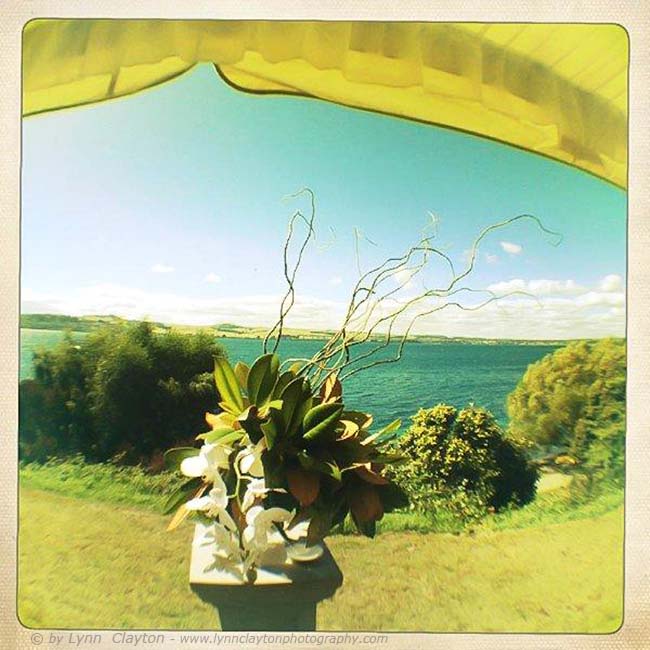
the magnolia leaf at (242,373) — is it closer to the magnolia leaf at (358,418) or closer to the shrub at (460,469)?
the magnolia leaf at (358,418)

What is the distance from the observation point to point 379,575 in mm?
1671

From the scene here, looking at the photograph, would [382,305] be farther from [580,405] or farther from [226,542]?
[226,542]

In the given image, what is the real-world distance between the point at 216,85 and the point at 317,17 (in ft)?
0.99

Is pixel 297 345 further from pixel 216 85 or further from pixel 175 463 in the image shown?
pixel 216 85

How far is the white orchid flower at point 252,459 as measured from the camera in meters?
1.34

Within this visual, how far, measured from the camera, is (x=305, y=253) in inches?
67.1

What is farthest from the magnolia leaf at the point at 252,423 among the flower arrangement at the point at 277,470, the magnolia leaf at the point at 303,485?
the magnolia leaf at the point at 303,485

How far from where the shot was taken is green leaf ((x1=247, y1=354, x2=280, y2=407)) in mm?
1426

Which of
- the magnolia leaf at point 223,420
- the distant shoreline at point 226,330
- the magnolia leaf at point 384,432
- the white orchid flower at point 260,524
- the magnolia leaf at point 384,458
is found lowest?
the white orchid flower at point 260,524

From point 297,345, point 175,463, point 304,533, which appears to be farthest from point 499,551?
point 175,463

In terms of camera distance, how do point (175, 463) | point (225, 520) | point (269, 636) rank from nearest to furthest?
1. point (225, 520)
2. point (175, 463)
3. point (269, 636)

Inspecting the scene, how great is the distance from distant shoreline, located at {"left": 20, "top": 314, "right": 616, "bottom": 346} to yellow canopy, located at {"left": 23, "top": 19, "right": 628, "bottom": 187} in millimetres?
500

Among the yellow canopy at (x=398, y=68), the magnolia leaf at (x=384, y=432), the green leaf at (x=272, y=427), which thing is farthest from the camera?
the yellow canopy at (x=398, y=68)

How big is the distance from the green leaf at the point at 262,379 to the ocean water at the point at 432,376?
270 millimetres
